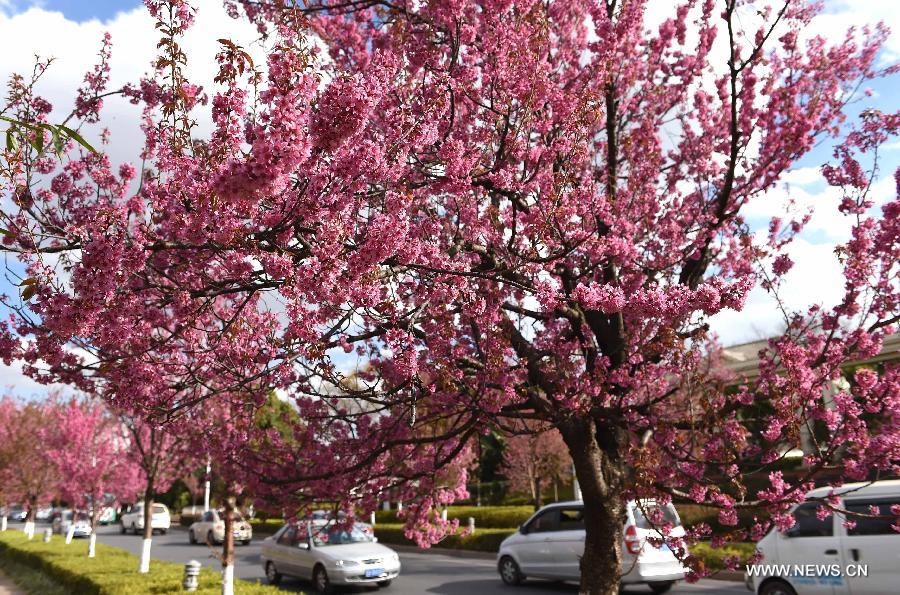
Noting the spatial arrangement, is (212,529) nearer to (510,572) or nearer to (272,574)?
(272,574)

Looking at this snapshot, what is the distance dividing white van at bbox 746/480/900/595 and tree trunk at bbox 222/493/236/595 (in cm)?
730

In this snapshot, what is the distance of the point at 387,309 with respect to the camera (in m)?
4.36

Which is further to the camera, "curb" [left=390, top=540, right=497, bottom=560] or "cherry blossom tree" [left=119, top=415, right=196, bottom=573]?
"curb" [left=390, top=540, right=497, bottom=560]

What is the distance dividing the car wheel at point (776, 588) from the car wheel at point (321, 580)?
8598 mm

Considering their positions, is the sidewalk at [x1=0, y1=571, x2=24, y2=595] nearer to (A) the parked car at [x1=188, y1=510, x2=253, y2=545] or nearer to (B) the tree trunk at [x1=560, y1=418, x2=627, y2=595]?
(A) the parked car at [x1=188, y1=510, x2=253, y2=545]

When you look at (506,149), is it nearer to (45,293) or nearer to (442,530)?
(45,293)

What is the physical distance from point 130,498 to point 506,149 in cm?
2162

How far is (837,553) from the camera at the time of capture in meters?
8.49

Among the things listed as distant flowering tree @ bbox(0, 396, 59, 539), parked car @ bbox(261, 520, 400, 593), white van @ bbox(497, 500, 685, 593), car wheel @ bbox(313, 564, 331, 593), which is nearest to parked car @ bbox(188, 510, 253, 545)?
distant flowering tree @ bbox(0, 396, 59, 539)

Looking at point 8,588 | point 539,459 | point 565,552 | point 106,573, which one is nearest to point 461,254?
point 565,552

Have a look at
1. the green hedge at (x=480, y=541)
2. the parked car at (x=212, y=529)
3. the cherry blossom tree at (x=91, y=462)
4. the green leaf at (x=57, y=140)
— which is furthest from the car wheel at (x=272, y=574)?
the green leaf at (x=57, y=140)

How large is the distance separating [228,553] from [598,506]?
6077 mm

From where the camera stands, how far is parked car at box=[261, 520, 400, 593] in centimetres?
1334

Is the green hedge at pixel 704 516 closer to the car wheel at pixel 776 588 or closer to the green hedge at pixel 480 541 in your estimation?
the green hedge at pixel 480 541
